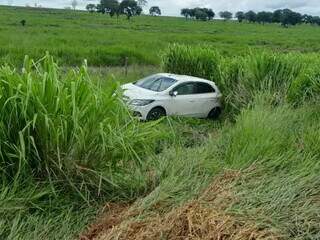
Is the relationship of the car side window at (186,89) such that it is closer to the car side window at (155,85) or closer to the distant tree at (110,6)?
the car side window at (155,85)

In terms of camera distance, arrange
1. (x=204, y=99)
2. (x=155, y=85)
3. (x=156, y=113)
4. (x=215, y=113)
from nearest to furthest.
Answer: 1. (x=156, y=113)
2. (x=155, y=85)
3. (x=204, y=99)
4. (x=215, y=113)

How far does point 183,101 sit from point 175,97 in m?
0.37

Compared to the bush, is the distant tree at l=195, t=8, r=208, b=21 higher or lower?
lower

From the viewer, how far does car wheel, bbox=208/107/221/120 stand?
1418 centimetres

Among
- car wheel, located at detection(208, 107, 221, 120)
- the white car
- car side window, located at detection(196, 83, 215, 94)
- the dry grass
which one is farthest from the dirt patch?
car wheel, located at detection(208, 107, 221, 120)

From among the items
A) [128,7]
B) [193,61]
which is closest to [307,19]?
[128,7]

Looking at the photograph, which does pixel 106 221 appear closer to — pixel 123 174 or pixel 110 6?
pixel 123 174

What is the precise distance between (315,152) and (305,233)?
4.53 feet

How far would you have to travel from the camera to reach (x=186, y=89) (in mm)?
13641

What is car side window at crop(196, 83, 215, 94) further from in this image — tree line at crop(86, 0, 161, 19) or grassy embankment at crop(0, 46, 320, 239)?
tree line at crop(86, 0, 161, 19)

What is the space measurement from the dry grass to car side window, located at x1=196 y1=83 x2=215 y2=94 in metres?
10.2

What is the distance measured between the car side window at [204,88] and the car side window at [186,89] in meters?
0.19

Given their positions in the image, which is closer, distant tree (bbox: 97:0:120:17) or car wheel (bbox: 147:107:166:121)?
car wheel (bbox: 147:107:166:121)

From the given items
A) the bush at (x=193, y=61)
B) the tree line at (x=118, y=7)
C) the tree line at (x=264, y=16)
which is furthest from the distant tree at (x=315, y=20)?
the bush at (x=193, y=61)
